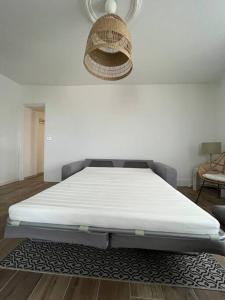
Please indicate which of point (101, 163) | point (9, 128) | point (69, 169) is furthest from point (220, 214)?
point (9, 128)

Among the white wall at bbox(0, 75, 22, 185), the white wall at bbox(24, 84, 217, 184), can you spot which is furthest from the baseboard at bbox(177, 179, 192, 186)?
the white wall at bbox(0, 75, 22, 185)

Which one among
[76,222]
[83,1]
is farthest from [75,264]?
[83,1]

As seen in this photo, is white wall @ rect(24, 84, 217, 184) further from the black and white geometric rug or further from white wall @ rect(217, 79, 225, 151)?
the black and white geometric rug

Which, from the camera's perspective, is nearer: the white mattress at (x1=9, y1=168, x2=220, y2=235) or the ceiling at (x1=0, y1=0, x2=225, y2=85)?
the white mattress at (x1=9, y1=168, x2=220, y2=235)

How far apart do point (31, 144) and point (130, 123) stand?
310cm

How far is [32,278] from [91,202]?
62 centimetres

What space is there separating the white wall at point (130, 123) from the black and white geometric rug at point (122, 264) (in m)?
2.99

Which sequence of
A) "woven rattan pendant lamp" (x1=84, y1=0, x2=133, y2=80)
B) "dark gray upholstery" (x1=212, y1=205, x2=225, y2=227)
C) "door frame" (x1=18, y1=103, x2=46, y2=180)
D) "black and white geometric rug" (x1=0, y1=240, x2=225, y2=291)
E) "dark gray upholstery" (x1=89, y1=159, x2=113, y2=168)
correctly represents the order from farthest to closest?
"door frame" (x1=18, y1=103, x2=46, y2=180)
"dark gray upholstery" (x1=89, y1=159, x2=113, y2=168)
"dark gray upholstery" (x1=212, y1=205, x2=225, y2=227)
"woven rattan pendant lamp" (x1=84, y1=0, x2=133, y2=80)
"black and white geometric rug" (x1=0, y1=240, x2=225, y2=291)

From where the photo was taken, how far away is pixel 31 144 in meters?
5.40

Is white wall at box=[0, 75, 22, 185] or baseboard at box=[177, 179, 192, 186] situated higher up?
white wall at box=[0, 75, 22, 185]

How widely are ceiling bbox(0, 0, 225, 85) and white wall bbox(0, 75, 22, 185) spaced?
482mm

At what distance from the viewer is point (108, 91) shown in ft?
14.5

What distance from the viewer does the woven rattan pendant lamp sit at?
1.50 meters

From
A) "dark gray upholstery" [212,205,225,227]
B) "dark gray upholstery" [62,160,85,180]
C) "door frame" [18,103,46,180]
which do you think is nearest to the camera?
"dark gray upholstery" [212,205,225,227]
